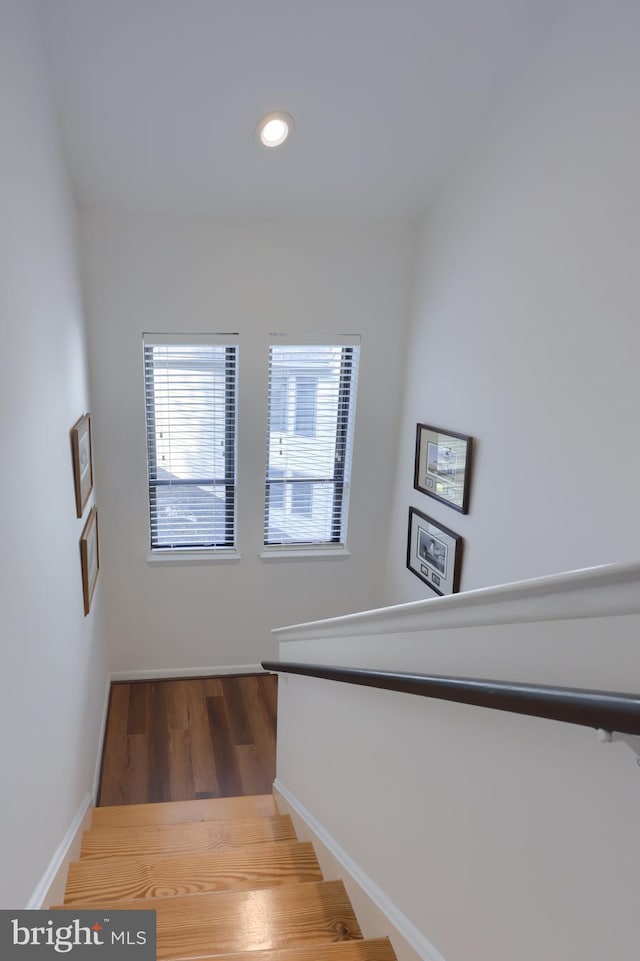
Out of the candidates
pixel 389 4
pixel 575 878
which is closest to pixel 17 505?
pixel 575 878

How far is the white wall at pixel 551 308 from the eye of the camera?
2.17 metres

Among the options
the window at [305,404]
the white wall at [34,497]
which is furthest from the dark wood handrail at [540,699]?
the window at [305,404]

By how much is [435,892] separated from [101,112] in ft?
10.2

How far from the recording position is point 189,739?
12.6 feet

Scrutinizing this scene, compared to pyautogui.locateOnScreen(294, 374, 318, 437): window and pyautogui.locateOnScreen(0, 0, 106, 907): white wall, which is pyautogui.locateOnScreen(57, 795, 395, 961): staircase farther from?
pyautogui.locateOnScreen(294, 374, 318, 437): window

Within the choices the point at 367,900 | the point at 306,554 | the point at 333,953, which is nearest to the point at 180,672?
the point at 306,554

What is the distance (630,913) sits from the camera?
0.78 metres

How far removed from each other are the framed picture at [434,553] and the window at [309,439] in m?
0.62

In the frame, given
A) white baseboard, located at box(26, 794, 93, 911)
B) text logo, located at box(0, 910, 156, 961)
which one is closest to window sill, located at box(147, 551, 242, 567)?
white baseboard, located at box(26, 794, 93, 911)

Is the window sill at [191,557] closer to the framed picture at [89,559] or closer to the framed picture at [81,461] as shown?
the framed picture at [89,559]

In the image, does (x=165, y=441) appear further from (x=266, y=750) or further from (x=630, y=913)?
(x=630, y=913)

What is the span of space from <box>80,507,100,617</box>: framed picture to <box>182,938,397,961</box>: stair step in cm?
179

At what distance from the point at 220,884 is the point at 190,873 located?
0.40 ft

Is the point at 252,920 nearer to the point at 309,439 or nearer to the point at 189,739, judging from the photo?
the point at 189,739
